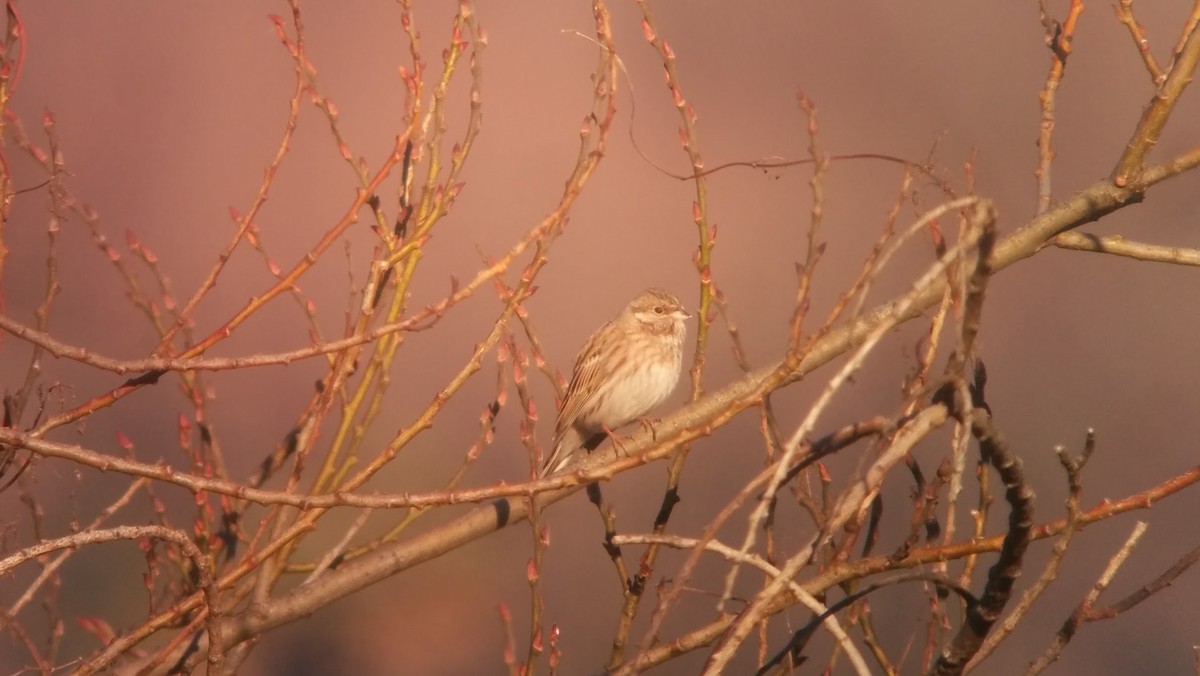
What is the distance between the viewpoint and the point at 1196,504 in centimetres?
424

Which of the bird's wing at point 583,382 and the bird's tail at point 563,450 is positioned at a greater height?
the bird's wing at point 583,382

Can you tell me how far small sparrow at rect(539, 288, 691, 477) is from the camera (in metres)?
3.43

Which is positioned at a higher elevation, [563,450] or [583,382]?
[583,382]

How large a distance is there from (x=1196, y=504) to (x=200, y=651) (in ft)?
12.1

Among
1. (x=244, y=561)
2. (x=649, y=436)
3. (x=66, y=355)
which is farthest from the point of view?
(x=649, y=436)

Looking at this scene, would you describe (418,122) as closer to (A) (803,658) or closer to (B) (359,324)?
(B) (359,324)

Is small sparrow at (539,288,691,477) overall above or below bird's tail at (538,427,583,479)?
above

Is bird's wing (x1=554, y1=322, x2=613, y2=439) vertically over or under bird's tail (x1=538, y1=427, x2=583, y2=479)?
over

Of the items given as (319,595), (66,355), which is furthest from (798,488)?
(66,355)

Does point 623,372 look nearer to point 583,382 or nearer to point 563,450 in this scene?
point 583,382

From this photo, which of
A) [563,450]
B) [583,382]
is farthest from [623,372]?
[563,450]

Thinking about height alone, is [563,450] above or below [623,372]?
below

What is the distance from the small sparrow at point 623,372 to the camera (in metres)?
3.43

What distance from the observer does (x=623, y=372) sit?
11.5 feet
